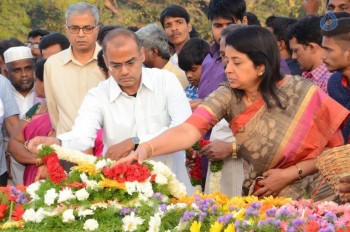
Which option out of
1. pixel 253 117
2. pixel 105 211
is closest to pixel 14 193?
pixel 105 211

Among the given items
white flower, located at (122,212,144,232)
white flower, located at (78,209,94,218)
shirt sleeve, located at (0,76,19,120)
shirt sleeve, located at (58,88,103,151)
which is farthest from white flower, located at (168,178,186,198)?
shirt sleeve, located at (0,76,19,120)

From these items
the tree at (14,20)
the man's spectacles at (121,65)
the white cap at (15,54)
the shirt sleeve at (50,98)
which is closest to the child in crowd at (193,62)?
the shirt sleeve at (50,98)

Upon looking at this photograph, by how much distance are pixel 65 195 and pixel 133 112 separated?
1.29 m

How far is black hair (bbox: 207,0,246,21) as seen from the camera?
27.6ft

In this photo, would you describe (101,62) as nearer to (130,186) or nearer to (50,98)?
(50,98)

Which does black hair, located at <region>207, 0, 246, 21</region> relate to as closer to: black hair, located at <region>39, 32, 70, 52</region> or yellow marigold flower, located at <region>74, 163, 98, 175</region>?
black hair, located at <region>39, 32, 70, 52</region>

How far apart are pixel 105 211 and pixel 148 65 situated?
3380 millimetres

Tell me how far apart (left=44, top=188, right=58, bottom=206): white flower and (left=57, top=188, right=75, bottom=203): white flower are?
0.11 ft

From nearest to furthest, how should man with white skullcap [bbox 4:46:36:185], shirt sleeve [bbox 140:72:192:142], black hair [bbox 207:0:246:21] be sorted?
shirt sleeve [bbox 140:72:192:142], black hair [bbox 207:0:246:21], man with white skullcap [bbox 4:46:36:185]

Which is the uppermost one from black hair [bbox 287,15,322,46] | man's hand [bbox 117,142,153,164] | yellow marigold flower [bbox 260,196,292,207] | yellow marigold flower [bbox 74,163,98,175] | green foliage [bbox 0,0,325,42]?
black hair [bbox 287,15,322,46]

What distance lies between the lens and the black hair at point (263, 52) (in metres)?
5.91

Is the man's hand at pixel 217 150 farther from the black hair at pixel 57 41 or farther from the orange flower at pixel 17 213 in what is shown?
the black hair at pixel 57 41

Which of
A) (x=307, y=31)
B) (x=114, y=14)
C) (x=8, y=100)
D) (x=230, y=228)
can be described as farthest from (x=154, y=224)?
(x=114, y=14)

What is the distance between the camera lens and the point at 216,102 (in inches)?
234
